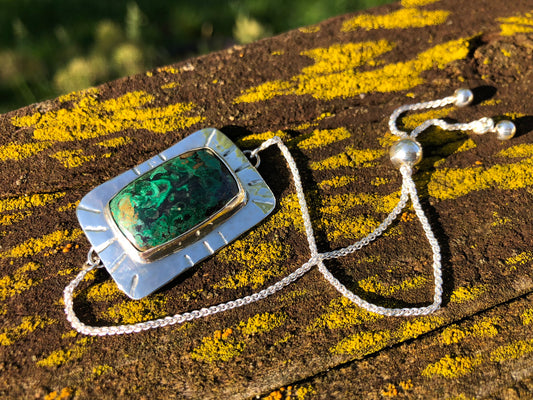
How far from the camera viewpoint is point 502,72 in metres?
2.15

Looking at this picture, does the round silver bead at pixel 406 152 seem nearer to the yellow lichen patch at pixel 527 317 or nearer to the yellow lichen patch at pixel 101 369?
the yellow lichen patch at pixel 527 317

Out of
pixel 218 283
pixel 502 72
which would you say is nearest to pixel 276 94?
pixel 218 283

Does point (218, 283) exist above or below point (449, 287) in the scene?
above

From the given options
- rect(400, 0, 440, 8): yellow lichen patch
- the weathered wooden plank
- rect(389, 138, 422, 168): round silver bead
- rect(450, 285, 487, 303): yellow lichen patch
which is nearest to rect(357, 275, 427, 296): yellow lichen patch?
the weathered wooden plank

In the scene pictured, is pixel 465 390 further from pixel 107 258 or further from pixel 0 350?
pixel 0 350

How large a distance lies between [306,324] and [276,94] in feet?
3.96

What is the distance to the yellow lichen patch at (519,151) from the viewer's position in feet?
6.39

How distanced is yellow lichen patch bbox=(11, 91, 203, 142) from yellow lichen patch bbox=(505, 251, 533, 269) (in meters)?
1.65

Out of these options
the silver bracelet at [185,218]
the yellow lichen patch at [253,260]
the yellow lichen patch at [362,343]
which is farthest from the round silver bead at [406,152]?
the yellow lichen patch at [362,343]

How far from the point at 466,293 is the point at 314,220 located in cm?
74

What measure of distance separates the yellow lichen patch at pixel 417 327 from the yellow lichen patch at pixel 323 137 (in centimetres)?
95

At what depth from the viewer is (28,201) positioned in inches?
68.4

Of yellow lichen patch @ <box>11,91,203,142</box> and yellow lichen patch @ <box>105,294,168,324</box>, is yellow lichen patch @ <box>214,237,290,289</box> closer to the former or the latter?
yellow lichen patch @ <box>105,294,168,324</box>

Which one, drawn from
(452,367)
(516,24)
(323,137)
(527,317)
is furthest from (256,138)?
(516,24)
